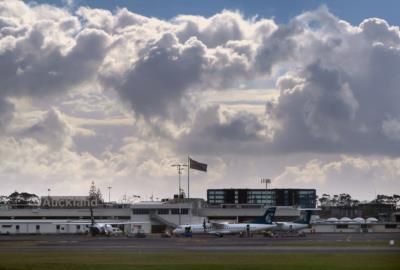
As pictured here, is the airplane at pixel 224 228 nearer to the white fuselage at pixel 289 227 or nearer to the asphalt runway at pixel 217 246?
the white fuselage at pixel 289 227

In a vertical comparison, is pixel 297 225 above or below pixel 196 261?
above

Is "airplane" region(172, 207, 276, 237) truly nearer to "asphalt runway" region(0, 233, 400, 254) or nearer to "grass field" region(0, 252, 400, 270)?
"asphalt runway" region(0, 233, 400, 254)

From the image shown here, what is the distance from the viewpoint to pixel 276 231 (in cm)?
16988

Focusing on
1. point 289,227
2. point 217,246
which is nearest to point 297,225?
point 289,227

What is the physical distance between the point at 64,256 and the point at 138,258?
899 centimetres

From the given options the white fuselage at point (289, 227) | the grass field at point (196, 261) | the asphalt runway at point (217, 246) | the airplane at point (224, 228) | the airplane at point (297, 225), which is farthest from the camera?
the airplane at point (297, 225)

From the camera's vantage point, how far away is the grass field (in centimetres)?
6725

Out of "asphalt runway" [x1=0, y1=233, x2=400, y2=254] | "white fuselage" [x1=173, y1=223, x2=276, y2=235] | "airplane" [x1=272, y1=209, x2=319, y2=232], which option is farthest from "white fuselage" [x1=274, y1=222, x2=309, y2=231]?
"asphalt runway" [x1=0, y1=233, x2=400, y2=254]

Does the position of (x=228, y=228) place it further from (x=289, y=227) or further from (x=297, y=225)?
(x=297, y=225)

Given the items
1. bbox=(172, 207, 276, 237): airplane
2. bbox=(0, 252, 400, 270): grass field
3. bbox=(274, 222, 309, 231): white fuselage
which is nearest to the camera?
bbox=(0, 252, 400, 270): grass field

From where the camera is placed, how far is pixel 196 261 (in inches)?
2928

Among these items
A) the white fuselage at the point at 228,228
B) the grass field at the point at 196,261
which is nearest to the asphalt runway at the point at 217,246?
the grass field at the point at 196,261

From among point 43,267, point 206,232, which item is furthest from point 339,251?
point 206,232

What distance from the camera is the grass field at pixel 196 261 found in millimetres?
67250
